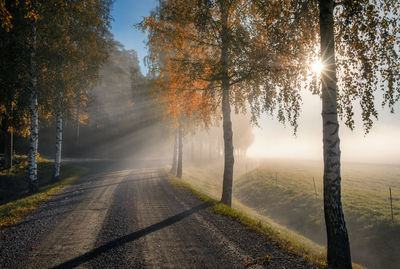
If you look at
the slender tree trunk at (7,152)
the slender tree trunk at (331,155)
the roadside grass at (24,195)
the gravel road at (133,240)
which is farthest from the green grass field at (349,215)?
the slender tree trunk at (7,152)

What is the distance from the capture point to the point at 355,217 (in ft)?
42.5

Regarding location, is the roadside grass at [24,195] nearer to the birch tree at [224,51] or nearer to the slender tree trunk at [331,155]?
the birch tree at [224,51]

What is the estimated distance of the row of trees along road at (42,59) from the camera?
33.8ft

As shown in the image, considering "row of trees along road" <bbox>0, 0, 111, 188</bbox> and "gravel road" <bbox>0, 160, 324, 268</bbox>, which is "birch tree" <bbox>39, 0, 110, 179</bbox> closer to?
"row of trees along road" <bbox>0, 0, 111, 188</bbox>

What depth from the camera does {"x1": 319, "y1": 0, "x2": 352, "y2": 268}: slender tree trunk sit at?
5199 mm

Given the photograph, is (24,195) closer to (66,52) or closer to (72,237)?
(72,237)

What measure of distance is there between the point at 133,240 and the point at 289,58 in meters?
7.51

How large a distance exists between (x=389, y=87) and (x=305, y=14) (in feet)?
9.63

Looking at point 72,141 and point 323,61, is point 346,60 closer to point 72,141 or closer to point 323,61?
point 323,61

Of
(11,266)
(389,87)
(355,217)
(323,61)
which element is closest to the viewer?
(11,266)

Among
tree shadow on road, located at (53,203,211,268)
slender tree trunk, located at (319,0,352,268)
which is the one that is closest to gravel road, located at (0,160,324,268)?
tree shadow on road, located at (53,203,211,268)

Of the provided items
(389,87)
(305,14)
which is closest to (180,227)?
(389,87)

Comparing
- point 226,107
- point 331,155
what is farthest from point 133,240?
point 226,107

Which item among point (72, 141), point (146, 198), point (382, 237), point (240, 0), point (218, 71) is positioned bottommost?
point (382, 237)
